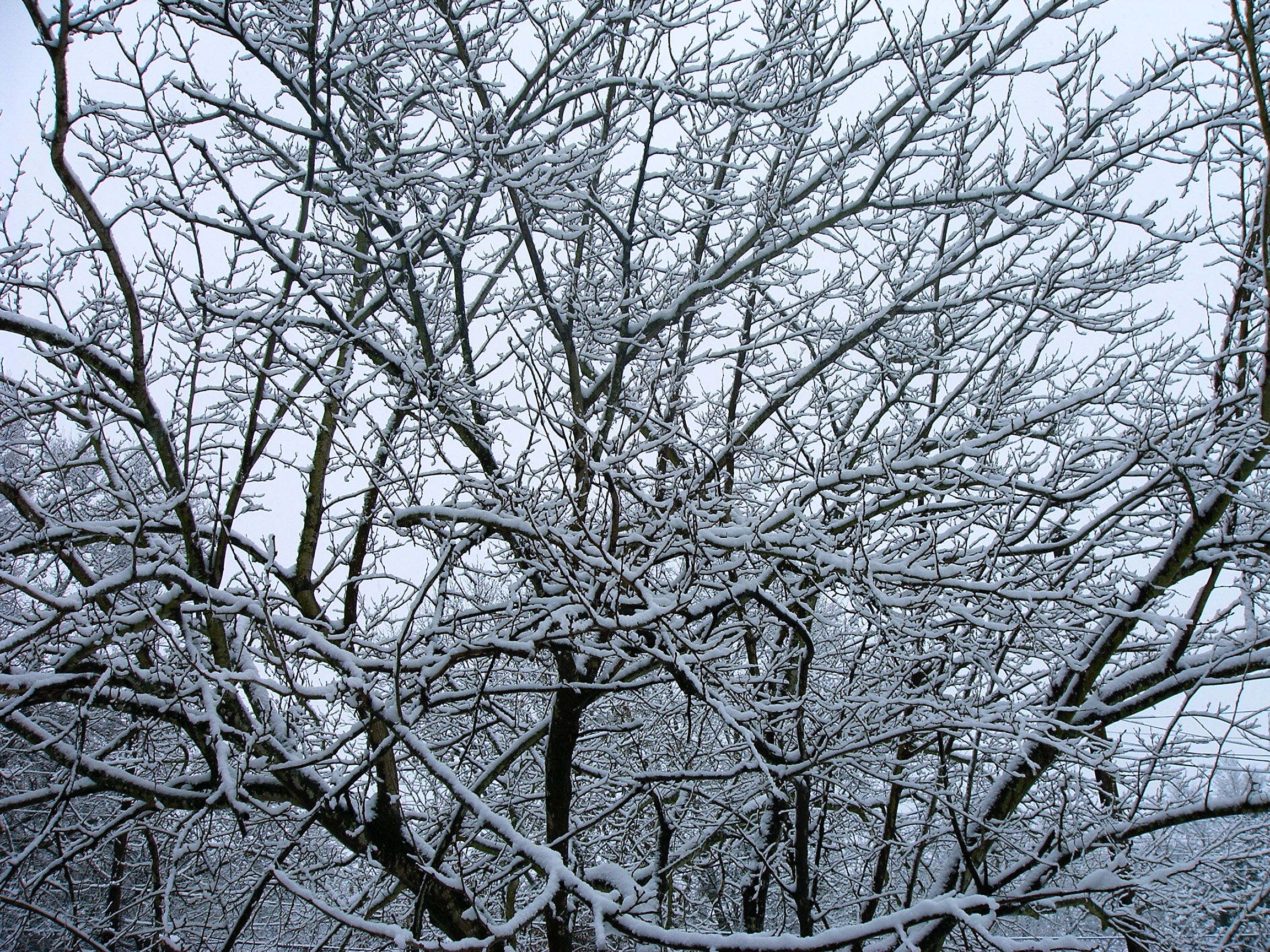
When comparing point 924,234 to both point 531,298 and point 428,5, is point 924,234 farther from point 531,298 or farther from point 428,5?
point 428,5

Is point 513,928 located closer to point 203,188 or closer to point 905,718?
point 905,718

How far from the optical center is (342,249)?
4465 mm

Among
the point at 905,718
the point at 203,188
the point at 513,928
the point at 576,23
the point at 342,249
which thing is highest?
the point at 576,23

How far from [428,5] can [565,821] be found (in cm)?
463

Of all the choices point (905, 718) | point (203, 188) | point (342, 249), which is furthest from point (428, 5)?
point (905, 718)

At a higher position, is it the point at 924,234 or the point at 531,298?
the point at 924,234

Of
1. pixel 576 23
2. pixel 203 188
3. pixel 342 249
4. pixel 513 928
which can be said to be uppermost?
pixel 576 23

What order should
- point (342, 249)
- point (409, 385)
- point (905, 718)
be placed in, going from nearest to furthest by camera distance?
point (905, 718), point (409, 385), point (342, 249)

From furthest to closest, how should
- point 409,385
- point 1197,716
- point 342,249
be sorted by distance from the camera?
point 342,249 → point 409,385 → point 1197,716

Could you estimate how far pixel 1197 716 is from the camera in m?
3.21

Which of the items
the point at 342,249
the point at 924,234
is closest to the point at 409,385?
the point at 342,249

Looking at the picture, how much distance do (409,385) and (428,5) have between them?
2.28 m

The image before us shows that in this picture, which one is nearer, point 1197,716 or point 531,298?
point 1197,716

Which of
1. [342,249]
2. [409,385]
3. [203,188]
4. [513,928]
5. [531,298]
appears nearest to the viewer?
[513,928]
